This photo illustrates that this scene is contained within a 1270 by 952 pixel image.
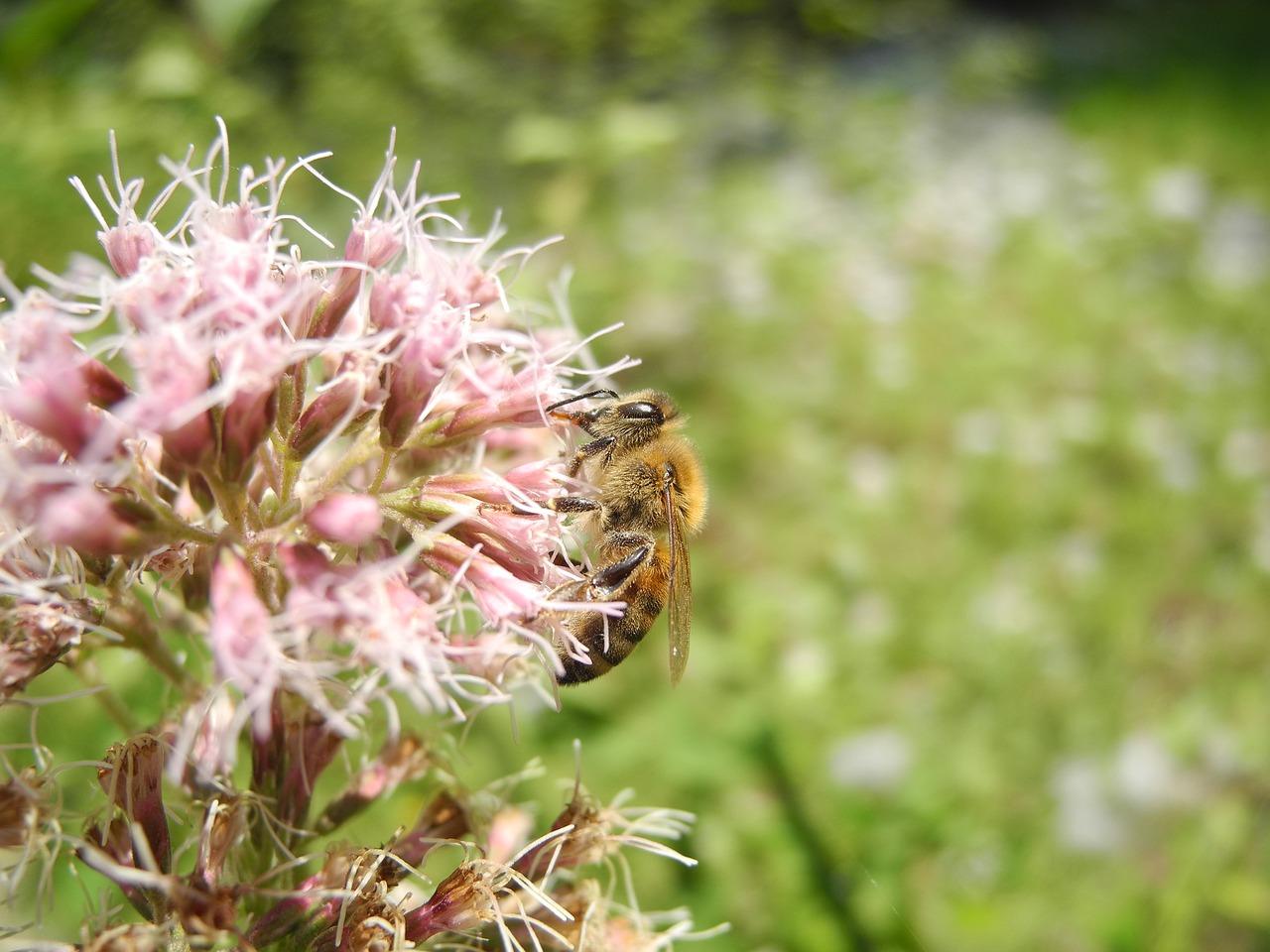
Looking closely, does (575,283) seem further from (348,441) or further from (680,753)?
(348,441)

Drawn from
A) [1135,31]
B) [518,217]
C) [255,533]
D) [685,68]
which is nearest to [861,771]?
[518,217]

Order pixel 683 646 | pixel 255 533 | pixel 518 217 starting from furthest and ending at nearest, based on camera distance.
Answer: pixel 518 217 → pixel 683 646 → pixel 255 533

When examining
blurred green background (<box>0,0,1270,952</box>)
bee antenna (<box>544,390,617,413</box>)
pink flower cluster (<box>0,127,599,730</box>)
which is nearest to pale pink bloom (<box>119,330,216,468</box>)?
pink flower cluster (<box>0,127,599,730</box>)

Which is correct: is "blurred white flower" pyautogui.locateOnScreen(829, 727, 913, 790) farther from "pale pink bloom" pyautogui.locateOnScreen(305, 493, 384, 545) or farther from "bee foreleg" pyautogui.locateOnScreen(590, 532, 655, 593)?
"pale pink bloom" pyautogui.locateOnScreen(305, 493, 384, 545)

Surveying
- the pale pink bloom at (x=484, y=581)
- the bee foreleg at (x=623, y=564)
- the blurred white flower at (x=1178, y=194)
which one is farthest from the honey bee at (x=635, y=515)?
the blurred white flower at (x=1178, y=194)

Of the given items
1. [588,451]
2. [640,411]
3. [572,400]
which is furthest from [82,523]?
[640,411]

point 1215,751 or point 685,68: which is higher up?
point 685,68

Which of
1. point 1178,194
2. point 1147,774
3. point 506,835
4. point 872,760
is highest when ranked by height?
point 506,835

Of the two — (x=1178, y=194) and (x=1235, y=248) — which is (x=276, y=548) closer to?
(x=1235, y=248)
